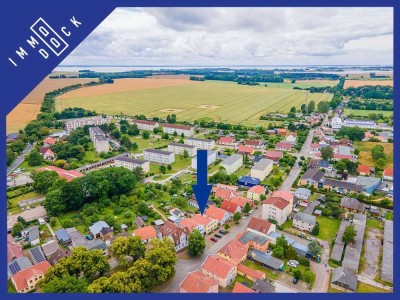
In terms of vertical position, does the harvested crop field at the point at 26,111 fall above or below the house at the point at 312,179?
above

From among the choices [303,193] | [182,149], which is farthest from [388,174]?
[182,149]

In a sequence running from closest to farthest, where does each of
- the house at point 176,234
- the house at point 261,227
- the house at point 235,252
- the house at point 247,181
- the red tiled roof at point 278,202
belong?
the house at point 235,252
the house at point 176,234
the house at point 261,227
the red tiled roof at point 278,202
the house at point 247,181

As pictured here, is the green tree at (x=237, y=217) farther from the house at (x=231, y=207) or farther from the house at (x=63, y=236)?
the house at (x=63, y=236)

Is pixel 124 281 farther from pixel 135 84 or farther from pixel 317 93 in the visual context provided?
pixel 135 84

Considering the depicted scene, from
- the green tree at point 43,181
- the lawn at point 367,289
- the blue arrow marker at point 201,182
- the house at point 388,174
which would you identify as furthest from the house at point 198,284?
the house at point 388,174

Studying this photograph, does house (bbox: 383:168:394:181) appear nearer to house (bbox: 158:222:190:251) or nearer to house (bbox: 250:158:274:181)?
house (bbox: 250:158:274:181)

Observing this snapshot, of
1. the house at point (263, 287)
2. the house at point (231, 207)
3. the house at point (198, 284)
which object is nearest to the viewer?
the house at point (198, 284)

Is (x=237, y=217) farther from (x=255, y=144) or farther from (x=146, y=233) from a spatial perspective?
(x=255, y=144)
